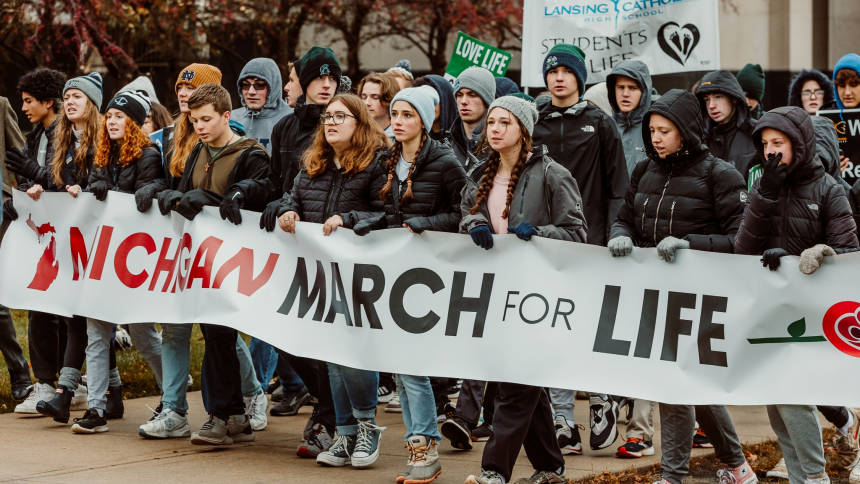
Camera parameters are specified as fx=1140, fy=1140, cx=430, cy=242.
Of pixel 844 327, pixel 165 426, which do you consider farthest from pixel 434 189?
pixel 165 426

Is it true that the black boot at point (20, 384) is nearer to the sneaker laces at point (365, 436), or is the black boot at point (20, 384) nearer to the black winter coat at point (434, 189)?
the sneaker laces at point (365, 436)

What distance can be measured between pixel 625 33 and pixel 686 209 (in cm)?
354

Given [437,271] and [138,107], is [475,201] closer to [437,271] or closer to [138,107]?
[437,271]

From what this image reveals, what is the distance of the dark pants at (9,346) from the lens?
8016 millimetres

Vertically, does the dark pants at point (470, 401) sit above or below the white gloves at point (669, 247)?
below

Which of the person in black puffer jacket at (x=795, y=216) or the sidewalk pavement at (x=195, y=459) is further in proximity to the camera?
the sidewalk pavement at (x=195, y=459)

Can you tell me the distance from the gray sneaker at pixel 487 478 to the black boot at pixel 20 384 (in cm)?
390

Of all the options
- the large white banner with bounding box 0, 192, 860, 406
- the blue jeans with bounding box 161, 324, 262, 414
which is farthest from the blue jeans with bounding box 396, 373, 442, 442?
the blue jeans with bounding box 161, 324, 262, 414

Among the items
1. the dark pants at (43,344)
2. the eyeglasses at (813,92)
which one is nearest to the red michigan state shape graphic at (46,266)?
the dark pants at (43,344)

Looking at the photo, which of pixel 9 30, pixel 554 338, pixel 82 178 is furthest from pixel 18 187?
pixel 9 30

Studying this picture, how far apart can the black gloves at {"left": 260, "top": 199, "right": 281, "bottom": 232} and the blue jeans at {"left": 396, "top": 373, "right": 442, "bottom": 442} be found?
3.90 ft

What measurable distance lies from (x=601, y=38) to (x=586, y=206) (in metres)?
2.33

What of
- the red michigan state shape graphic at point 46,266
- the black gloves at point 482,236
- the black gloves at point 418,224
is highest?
the black gloves at point 418,224

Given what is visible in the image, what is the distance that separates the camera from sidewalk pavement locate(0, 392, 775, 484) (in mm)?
5926
